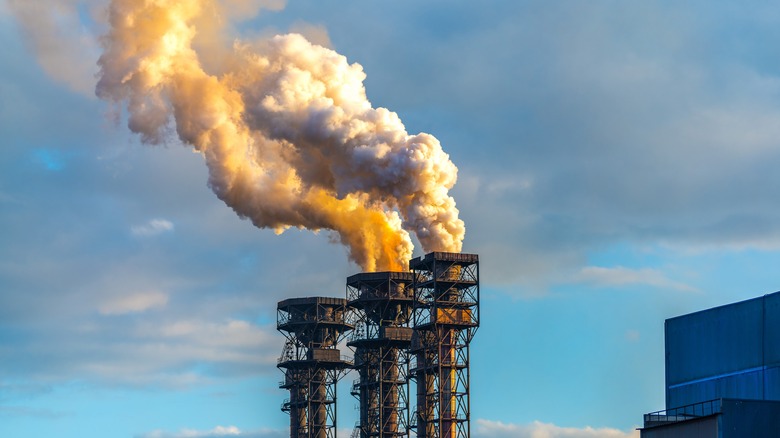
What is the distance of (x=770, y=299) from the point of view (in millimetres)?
104812

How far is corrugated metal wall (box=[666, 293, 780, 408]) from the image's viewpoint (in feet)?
343

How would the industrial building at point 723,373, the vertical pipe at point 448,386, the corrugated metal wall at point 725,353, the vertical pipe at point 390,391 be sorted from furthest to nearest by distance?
the vertical pipe at point 390,391, the vertical pipe at point 448,386, the corrugated metal wall at point 725,353, the industrial building at point 723,373

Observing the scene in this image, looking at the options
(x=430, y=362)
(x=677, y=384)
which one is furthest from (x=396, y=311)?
(x=677, y=384)

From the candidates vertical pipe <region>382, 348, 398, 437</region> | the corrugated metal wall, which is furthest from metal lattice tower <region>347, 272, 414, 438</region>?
the corrugated metal wall

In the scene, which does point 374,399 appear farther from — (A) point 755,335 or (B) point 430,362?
(A) point 755,335

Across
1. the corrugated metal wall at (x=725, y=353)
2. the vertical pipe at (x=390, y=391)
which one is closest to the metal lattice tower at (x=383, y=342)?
the vertical pipe at (x=390, y=391)

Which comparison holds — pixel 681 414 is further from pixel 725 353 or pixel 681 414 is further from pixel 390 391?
pixel 390 391

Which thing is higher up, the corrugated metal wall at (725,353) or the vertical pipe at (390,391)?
the vertical pipe at (390,391)

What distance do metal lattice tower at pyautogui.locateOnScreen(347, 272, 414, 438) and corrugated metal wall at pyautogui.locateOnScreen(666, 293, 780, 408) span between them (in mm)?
78041

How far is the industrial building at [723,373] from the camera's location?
3856 inches

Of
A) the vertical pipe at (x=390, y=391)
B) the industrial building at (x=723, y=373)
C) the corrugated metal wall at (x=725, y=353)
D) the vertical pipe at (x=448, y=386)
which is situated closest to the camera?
the industrial building at (x=723, y=373)

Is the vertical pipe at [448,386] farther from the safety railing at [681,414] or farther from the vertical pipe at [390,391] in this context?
the safety railing at [681,414]

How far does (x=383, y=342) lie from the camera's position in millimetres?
194750

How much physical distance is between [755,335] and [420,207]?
6769cm
